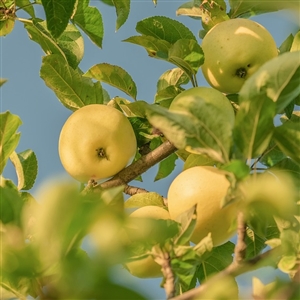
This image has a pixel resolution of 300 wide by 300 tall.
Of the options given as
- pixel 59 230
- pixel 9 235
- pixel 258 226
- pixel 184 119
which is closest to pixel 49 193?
pixel 59 230

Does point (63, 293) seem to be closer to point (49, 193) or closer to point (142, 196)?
point (49, 193)

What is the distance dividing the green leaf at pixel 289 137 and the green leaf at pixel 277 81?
0.04 metres

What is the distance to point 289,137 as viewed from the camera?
942 millimetres

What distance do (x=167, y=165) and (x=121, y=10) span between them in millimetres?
596

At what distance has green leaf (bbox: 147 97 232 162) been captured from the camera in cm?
87

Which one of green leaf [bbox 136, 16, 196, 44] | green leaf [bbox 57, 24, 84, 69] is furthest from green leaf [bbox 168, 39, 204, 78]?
green leaf [bbox 57, 24, 84, 69]

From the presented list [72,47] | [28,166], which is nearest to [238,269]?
[28,166]

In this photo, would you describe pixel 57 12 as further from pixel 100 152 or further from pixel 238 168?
pixel 238 168

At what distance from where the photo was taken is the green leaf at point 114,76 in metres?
1.65

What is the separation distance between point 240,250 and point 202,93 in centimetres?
57

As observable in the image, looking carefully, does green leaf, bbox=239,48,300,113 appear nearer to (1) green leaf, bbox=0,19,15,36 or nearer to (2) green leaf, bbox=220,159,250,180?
(2) green leaf, bbox=220,159,250,180

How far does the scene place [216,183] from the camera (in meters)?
1.18

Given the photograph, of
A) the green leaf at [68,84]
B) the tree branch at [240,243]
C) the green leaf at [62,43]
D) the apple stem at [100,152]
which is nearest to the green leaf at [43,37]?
the green leaf at [62,43]

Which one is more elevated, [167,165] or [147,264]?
[147,264]
